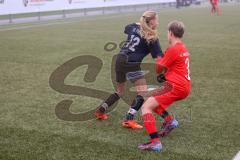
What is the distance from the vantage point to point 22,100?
8156 mm

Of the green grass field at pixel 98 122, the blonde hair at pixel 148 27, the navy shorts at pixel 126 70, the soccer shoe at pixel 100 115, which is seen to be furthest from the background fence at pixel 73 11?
the blonde hair at pixel 148 27

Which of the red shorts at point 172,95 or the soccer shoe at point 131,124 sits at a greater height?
the red shorts at point 172,95

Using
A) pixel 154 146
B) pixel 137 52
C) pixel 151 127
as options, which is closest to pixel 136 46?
pixel 137 52

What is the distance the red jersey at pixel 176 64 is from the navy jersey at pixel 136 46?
0.54 metres

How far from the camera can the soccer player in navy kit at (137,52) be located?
237 inches

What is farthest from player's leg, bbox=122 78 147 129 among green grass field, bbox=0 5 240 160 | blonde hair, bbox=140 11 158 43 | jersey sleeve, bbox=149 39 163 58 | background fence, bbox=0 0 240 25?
background fence, bbox=0 0 240 25

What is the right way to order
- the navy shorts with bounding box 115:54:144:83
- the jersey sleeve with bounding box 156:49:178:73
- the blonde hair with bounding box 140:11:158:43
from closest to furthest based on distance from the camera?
the jersey sleeve with bounding box 156:49:178:73 < the blonde hair with bounding box 140:11:158:43 < the navy shorts with bounding box 115:54:144:83

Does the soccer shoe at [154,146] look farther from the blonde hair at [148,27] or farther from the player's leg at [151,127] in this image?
the blonde hair at [148,27]

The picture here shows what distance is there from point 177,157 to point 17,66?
7.33 m

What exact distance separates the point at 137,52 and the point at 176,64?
0.96m

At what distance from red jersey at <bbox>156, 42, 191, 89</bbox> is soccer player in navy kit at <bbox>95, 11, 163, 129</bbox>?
56 centimetres

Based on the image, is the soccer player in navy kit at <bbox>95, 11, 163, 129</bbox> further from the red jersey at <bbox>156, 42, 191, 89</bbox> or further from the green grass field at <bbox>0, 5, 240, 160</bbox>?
the red jersey at <bbox>156, 42, 191, 89</bbox>

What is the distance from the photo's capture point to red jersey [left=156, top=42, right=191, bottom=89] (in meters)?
5.45

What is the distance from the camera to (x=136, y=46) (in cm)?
629
